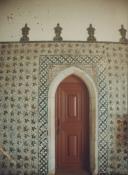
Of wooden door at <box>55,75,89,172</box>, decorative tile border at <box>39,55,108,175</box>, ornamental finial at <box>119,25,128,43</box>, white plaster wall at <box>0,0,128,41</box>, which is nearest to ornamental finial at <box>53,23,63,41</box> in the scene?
white plaster wall at <box>0,0,128,41</box>

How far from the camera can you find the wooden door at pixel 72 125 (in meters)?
6.07

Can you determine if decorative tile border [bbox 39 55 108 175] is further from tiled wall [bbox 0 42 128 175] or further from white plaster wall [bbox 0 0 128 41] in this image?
white plaster wall [bbox 0 0 128 41]

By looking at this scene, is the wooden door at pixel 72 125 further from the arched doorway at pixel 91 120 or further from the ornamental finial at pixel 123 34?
the ornamental finial at pixel 123 34

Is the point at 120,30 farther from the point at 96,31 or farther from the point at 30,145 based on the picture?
the point at 30,145

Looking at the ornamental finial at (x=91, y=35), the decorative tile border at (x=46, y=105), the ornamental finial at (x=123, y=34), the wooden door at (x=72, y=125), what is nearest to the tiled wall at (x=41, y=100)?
the decorative tile border at (x=46, y=105)

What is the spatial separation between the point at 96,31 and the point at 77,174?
2903 millimetres

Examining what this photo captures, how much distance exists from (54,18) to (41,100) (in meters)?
1.68

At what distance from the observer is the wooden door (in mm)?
6066

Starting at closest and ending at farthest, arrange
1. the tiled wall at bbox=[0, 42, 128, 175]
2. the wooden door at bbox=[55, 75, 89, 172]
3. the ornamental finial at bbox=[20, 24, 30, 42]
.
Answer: the tiled wall at bbox=[0, 42, 128, 175], the ornamental finial at bbox=[20, 24, 30, 42], the wooden door at bbox=[55, 75, 89, 172]

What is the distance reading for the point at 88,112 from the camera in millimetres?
6051

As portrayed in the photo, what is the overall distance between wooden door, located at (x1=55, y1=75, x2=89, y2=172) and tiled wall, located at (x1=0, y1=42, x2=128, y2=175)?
40cm

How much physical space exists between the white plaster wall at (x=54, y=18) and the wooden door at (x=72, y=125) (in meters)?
1.04

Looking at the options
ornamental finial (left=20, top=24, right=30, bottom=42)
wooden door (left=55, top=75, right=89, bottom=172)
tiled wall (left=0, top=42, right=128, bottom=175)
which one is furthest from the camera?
wooden door (left=55, top=75, right=89, bottom=172)

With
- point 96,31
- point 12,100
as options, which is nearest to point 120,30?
point 96,31
